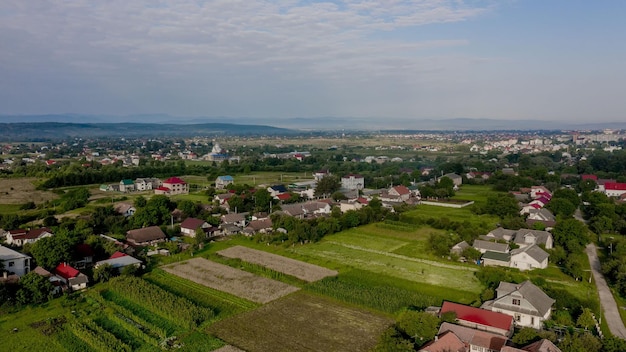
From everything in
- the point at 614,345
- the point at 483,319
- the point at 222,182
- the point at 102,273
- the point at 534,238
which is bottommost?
the point at 102,273

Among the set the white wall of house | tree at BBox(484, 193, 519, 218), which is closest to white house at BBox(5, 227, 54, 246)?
the white wall of house

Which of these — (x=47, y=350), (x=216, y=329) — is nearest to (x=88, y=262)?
(x=47, y=350)

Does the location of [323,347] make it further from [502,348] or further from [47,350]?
[47,350]

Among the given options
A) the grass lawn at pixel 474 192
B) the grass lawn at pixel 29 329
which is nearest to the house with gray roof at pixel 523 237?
the grass lawn at pixel 474 192

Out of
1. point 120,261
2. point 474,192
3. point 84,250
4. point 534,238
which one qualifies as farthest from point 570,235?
point 84,250

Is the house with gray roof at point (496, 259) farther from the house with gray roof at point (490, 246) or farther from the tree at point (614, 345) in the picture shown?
the tree at point (614, 345)

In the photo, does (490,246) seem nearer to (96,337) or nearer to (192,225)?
(192,225)
